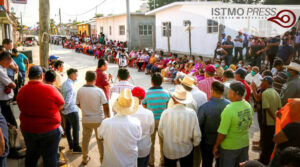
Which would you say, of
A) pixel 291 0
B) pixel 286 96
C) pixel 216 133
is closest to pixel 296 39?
pixel 286 96

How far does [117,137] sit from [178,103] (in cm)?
95

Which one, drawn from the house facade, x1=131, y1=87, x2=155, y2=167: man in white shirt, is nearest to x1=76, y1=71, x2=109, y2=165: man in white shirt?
x1=131, y1=87, x2=155, y2=167: man in white shirt

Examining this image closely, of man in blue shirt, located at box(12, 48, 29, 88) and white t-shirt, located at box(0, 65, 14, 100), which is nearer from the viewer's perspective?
white t-shirt, located at box(0, 65, 14, 100)

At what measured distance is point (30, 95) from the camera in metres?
3.15

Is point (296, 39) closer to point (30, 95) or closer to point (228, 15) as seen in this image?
point (228, 15)

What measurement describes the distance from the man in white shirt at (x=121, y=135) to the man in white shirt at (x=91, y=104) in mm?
1256

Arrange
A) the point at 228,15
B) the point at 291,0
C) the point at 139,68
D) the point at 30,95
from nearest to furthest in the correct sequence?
the point at 30,95 < the point at 228,15 < the point at 139,68 < the point at 291,0

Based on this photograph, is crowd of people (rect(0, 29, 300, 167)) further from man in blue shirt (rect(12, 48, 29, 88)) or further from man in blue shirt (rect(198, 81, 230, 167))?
man in blue shirt (rect(12, 48, 29, 88))

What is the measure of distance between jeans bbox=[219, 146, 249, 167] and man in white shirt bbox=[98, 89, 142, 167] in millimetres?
1257

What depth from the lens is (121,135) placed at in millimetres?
2834

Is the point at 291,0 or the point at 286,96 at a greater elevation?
the point at 291,0

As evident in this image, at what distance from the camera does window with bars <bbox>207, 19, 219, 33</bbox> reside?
1454cm

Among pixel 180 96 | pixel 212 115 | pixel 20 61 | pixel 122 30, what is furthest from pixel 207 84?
pixel 122 30

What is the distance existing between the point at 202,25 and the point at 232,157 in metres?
13.3
